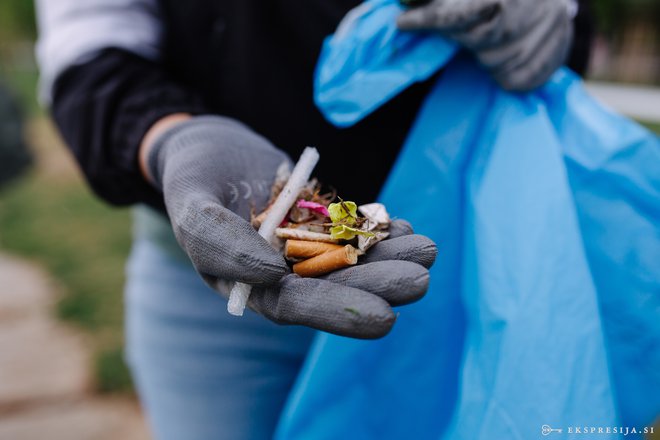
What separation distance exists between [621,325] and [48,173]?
674 centimetres

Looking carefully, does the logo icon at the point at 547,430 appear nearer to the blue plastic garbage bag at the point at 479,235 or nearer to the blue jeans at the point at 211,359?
the blue plastic garbage bag at the point at 479,235

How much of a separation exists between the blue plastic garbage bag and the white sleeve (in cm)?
40

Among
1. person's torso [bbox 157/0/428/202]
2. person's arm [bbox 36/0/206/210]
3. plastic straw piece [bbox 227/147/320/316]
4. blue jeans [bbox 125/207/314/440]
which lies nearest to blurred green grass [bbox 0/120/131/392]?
blue jeans [bbox 125/207/314/440]

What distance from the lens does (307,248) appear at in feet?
2.69

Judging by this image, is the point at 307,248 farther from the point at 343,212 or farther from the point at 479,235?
the point at 479,235

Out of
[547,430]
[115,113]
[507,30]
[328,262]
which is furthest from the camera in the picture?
[115,113]

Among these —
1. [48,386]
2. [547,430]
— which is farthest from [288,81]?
[48,386]

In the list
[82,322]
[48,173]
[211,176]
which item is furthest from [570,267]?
[48,173]

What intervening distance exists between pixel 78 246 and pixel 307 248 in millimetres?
3820

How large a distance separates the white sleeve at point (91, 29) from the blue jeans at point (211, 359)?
392mm

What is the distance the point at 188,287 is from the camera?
4.32 feet

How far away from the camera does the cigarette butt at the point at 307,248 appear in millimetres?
816

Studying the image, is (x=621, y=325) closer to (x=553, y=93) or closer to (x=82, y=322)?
(x=553, y=93)

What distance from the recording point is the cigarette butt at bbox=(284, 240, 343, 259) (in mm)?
816
